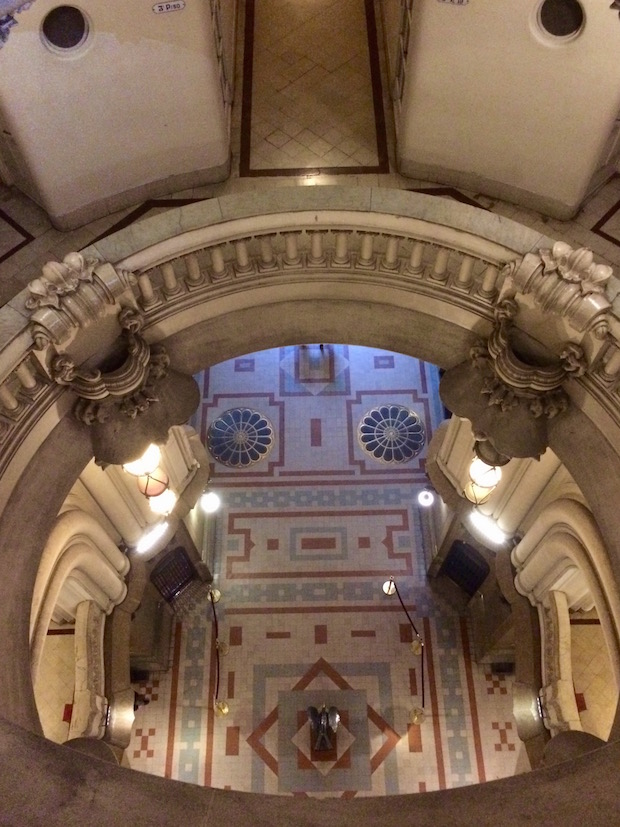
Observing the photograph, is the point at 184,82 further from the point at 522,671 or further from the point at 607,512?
the point at 522,671

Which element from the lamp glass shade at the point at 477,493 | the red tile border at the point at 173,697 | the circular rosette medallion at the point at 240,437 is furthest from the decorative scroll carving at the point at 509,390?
the red tile border at the point at 173,697

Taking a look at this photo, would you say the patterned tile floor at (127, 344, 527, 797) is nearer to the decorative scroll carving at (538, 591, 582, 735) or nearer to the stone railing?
the decorative scroll carving at (538, 591, 582, 735)

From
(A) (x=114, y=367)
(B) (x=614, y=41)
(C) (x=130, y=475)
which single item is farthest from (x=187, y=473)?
(B) (x=614, y=41)

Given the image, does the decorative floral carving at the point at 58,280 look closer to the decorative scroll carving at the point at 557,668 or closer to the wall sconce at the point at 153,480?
the wall sconce at the point at 153,480

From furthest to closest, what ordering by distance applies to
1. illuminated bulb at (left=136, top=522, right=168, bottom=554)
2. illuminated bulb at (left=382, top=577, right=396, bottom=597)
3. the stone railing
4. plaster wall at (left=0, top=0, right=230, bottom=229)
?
illuminated bulb at (left=382, top=577, right=396, bottom=597)
illuminated bulb at (left=136, top=522, right=168, bottom=554)
plaster wall at (left=0, top=0, right=230, bottom=229)
the stone railing

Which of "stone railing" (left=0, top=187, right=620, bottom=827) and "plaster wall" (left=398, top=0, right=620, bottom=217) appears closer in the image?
"stone railing" (left=0, top=187, right=620, bottom=827)

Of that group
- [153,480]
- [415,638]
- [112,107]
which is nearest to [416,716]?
[415,638]

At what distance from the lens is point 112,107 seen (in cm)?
577

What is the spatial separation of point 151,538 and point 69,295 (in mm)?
4326

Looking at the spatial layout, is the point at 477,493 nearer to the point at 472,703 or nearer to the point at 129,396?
the point at 472,703

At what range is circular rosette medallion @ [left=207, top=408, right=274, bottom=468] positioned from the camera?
36.3ft

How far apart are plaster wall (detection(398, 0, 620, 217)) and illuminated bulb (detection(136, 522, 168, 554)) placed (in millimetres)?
5216

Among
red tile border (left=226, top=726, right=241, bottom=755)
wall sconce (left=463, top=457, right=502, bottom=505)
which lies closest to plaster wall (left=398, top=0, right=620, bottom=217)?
wall sconce (left=463, top=457, right=502, bottom=505)

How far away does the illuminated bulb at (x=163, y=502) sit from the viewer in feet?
24.9
